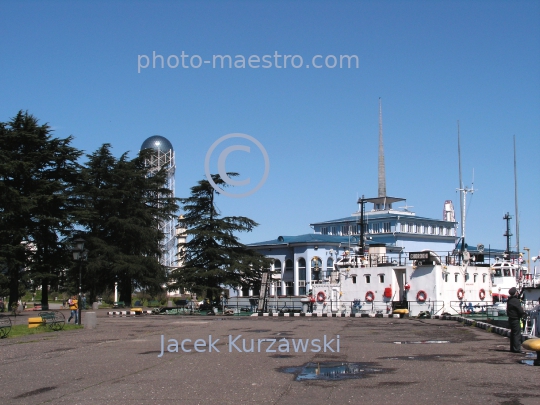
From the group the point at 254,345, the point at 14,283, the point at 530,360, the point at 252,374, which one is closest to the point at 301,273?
the point at 14,283

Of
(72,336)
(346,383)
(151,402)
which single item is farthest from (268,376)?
(72,336)

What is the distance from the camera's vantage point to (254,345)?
19.0 metres

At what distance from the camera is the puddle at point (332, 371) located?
12080 millimetres

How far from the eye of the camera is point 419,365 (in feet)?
45.2

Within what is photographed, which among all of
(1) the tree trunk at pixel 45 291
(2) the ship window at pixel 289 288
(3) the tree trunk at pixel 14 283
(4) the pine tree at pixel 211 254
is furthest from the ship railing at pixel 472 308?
(2) the ship window at pixel 289 288

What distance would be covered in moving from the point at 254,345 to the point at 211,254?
3731 cm

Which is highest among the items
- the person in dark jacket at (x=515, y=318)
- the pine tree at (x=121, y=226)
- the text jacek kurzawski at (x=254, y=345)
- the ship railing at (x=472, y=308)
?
the pine tree at (x=121, y=226)

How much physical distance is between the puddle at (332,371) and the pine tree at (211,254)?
4080 cm

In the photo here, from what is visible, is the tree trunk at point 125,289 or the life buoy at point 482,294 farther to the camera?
the tree trunk at point 125,289

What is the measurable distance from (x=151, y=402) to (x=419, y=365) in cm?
630

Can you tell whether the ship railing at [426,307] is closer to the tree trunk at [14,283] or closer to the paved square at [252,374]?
the paved square at [252,374]

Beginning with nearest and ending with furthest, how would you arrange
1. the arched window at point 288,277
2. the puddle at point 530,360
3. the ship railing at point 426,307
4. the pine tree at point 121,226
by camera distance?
1. the puddle at point 530,360
2. the ship railing at point 426,307
3. the pine tree at point 121,226
4. the arched window at point 288,277

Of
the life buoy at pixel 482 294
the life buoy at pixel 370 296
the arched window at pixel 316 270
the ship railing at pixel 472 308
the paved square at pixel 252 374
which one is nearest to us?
the paved square at pixel 252 374

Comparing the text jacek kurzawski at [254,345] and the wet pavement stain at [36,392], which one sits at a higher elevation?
the wet pavement stain at [36,392]
